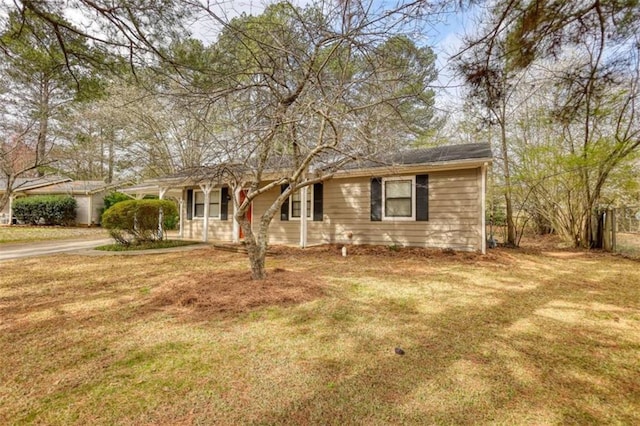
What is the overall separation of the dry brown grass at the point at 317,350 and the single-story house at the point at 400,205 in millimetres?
2816

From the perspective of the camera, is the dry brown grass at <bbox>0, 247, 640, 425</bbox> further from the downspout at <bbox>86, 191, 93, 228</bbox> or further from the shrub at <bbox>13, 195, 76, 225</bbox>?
the downspout at <bbox>86, 191, 93, 228</bbox>

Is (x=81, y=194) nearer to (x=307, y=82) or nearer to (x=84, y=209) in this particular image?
(x=84, y=209)

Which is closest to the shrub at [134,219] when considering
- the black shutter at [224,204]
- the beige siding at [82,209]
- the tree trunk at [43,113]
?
the black shutter at [224,204]

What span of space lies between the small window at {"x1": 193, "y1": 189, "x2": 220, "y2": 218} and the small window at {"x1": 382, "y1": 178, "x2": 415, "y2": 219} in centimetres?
633

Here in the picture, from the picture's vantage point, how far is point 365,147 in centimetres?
464

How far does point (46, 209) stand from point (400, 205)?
20386 mm

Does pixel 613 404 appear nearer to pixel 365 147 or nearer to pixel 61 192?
pixel 365 147

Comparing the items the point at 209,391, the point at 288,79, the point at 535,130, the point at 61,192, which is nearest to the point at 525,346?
the point at 209,391

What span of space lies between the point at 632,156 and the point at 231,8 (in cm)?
1011

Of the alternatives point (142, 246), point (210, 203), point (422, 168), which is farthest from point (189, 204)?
point (422, 168)

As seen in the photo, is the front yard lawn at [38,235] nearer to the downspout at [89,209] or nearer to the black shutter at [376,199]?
the downspout at [89,209]

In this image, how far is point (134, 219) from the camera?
9055 millimetres

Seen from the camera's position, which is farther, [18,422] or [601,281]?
[601,281]

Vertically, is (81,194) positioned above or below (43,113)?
below
